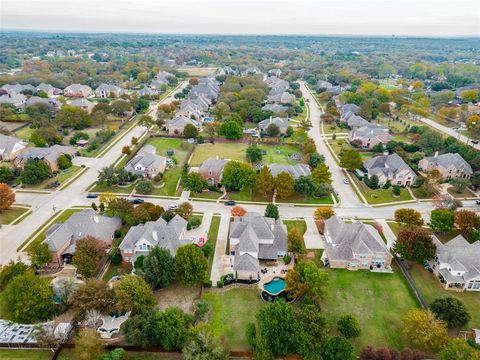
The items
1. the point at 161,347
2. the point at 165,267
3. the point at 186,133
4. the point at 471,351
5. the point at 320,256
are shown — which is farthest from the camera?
the point at 186,133

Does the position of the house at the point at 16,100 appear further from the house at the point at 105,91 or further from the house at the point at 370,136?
the house at the point at 370,136

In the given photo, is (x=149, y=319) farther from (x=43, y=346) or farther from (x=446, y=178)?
(x=446, y=178)

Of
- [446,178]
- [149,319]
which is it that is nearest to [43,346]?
[149,319]

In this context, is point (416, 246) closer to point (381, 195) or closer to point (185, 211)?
point (381, 195)

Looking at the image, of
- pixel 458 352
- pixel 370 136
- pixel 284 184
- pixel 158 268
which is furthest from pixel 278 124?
pixel 458 352

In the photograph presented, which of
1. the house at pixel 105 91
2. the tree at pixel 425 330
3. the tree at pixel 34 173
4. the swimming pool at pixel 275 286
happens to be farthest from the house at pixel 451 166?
the house at pixel 105 91
